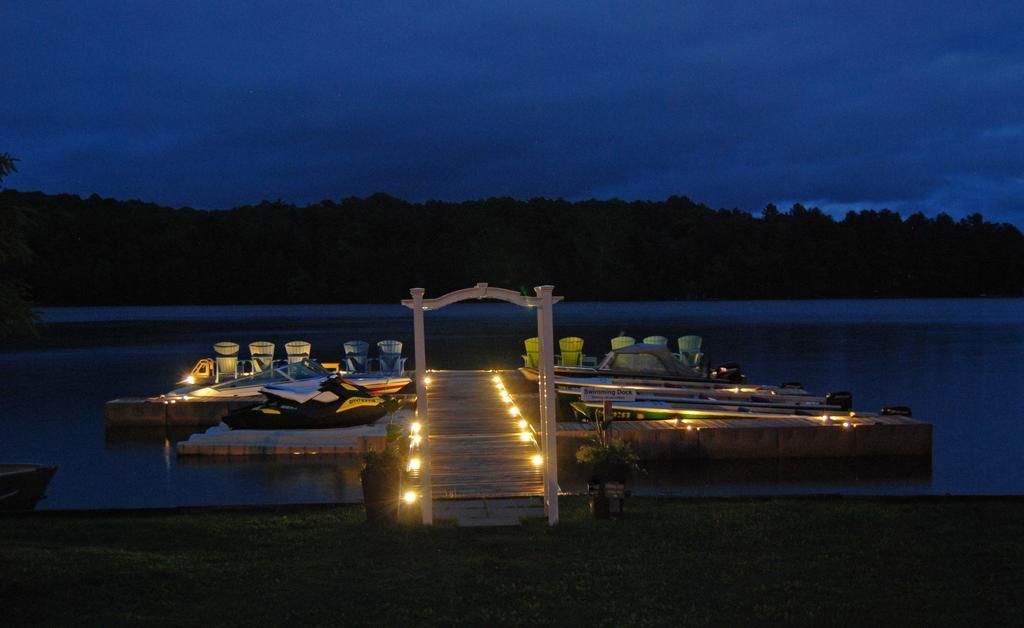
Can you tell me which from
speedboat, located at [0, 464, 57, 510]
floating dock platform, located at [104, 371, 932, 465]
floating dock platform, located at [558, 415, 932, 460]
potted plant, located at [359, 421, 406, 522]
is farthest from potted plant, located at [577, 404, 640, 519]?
speedboat, located at [0, 464, 57, 510]

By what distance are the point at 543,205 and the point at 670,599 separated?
12989 cm

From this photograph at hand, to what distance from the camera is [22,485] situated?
10805mm

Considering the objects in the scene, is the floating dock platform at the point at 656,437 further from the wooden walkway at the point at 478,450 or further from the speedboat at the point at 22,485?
the speedboat at the point at 22,485

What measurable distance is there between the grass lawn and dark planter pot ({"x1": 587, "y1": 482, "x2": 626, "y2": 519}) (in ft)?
0.57

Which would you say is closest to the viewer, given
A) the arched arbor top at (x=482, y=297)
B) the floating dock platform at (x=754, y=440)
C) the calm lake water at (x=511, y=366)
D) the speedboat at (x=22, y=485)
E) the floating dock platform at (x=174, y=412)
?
the arched arbor top at (x=482, y=297)

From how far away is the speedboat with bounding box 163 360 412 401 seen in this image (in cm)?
1919

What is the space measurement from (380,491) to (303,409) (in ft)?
28.5

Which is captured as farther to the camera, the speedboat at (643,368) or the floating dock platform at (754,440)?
the speedboat at (643,368)

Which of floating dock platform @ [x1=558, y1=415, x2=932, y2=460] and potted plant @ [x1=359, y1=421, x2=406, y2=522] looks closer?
potted plant @ [x1=359, y1=421, x2=406, y2=522]

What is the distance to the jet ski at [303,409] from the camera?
Answer: 1672 centimetres

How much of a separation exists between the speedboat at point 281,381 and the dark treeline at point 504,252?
101753 mm

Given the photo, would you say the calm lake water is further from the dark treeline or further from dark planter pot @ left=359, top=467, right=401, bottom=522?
the dark treeline

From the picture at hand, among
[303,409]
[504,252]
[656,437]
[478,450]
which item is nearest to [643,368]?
[656,437]

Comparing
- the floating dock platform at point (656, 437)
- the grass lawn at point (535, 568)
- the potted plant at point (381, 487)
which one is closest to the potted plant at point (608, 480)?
the grass lawn at point (535, 568)
